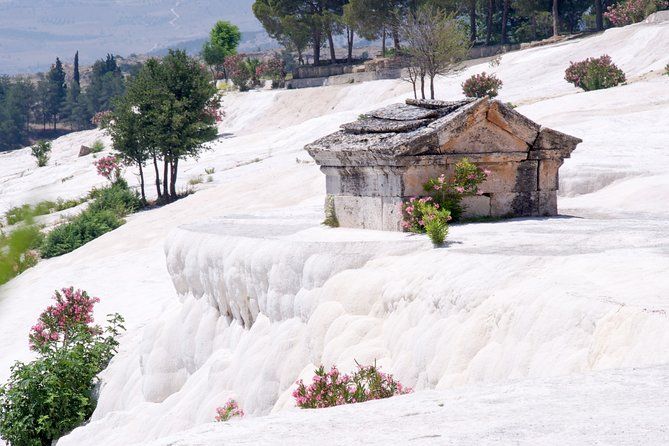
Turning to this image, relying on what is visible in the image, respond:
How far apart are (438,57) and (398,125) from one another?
103ft

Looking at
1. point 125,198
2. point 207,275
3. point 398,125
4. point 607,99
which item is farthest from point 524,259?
point 125,198

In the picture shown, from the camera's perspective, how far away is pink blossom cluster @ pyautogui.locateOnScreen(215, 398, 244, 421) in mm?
10784

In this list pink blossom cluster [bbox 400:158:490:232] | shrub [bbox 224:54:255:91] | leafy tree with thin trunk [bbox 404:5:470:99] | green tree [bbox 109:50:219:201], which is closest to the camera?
pink blossom cluster [bbox 400:158:490:232]

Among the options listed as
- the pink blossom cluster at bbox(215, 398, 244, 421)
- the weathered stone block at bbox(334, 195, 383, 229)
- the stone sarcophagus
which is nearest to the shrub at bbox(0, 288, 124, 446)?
the pink blossom cluster at bbox(215, 398, 244, 421)

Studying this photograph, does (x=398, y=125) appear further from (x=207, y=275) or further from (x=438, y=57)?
(x=438, y=57)

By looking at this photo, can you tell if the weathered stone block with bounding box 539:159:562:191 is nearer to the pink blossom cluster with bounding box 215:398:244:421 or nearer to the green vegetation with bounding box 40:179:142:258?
the pink blossom cluster with bounding box 215:398:244:421

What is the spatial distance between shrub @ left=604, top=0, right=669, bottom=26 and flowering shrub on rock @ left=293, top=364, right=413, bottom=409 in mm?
54701

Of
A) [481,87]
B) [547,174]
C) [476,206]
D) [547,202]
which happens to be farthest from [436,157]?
[481,87]

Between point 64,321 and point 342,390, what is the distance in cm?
1010

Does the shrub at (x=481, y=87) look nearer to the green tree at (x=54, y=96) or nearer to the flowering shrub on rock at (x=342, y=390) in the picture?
the flowering shrub on rock at (x=342, y=390)

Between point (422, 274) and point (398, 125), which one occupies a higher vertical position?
point (398, 125)

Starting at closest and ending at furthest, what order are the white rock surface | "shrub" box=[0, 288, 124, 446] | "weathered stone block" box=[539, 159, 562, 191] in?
the white rock surface
"shrub" box=[0, 288, 124, 446]
"weathered stone block" box=[539, 159, 562, 191]

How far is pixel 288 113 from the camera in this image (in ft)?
227

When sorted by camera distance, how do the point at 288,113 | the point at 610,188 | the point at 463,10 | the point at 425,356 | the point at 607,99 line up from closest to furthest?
the point at 425,356
the point at 610,188
the point at 607,99
the point at 288,113
the point at 463,10
